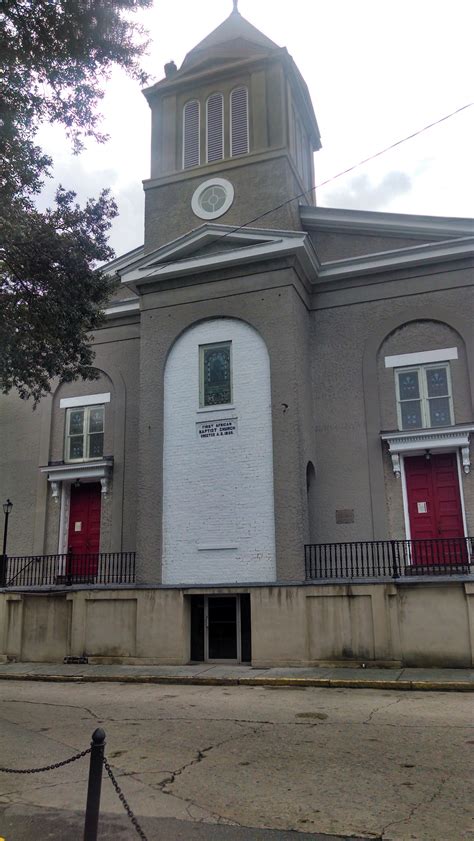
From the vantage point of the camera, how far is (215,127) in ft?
64.2

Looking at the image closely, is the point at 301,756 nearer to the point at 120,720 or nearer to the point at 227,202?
the point at 120,720

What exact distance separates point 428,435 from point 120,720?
32.6ft

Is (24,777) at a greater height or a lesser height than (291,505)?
lesser

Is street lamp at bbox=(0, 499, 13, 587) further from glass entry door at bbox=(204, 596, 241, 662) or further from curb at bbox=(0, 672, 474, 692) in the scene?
glass entry door at bbox=(204, 596, 241, 662)

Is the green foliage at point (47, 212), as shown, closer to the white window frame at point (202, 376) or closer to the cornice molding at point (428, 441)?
the white window frame at point (202, 376)

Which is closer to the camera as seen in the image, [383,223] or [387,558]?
[387,558]

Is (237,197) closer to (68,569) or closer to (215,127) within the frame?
(215,127)

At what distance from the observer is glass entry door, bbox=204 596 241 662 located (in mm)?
15539

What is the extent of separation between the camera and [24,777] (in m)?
6.92

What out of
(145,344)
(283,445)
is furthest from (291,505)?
(145,344)

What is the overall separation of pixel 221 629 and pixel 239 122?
13990mm

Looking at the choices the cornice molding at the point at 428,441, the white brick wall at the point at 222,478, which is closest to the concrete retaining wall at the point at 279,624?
the white brick wall at the point at 222,478

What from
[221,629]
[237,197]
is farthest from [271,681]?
[237,197]

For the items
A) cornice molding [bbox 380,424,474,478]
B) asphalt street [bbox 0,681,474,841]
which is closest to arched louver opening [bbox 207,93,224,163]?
cornice molding [bbox 380,424,474,478]
